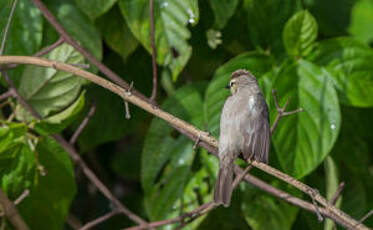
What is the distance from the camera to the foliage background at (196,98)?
230cm

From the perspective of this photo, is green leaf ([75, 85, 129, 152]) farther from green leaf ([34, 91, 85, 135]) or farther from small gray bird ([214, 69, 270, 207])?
small gray bird ([214, 69, 270, 207])

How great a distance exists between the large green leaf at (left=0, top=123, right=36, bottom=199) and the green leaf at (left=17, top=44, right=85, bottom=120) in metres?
0.16

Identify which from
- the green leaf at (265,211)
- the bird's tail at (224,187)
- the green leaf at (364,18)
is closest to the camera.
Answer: the bird's tail at (224,187)

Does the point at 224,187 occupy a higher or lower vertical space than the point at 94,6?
lower

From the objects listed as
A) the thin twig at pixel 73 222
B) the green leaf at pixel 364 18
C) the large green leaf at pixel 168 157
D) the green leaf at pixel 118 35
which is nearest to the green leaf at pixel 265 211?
the large green leaf at pixel 168 157

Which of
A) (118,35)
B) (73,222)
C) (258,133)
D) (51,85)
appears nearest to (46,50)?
(51,85)

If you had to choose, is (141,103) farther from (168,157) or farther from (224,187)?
(168,157)

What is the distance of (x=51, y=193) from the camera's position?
95.8 inches

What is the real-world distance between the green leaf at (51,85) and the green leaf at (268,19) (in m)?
0.68

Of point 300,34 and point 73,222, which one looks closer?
point 300,34

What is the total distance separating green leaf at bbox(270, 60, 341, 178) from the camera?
2.25 m

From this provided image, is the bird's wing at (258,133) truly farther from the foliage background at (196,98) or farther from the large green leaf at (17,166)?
the large green leaf at (17,166)

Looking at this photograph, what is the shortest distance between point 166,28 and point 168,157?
554 millimetres

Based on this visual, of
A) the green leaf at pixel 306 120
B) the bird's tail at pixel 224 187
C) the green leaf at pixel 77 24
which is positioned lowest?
the green leaf at pixel 306 120
